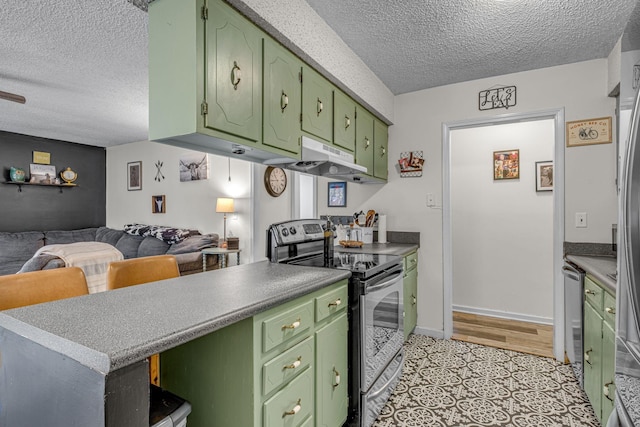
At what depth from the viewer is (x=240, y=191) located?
4695 mm

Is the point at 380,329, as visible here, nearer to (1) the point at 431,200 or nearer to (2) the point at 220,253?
(1) the point at 431,200

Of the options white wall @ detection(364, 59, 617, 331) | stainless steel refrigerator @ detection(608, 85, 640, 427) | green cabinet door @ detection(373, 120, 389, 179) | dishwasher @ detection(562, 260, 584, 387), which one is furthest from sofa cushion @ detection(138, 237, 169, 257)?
stainless steel refrigerator @ detection(608, 85, 640, 427)

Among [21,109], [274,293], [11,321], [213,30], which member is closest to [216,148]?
[213,30]

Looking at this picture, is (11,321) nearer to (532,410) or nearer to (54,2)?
(54,2)

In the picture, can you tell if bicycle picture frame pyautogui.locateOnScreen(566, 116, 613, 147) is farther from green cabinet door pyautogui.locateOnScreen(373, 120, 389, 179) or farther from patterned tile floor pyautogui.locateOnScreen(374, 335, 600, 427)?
patterned tile floor pyautogui.locateOnScreen(374, 335, 600, 427)

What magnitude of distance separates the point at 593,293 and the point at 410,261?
1.28 metres

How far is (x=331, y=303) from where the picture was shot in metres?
1.56

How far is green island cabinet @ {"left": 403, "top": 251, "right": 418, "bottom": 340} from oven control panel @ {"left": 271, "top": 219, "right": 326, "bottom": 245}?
0.88 m

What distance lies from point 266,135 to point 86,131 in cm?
481

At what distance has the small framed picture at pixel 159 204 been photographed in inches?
218

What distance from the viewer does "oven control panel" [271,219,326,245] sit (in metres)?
1.94

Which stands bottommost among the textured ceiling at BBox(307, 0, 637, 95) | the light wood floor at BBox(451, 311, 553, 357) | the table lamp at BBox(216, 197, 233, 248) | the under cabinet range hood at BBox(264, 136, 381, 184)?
the light wood floor at BBox(451, 311, 553, 357)

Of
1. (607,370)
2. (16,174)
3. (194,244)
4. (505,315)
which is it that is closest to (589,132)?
(607,370)

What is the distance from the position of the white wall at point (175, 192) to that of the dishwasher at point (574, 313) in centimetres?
357
